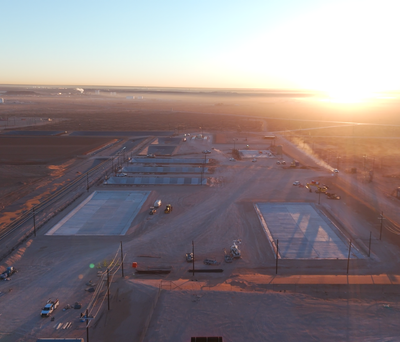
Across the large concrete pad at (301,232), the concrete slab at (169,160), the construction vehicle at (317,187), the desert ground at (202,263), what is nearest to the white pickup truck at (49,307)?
the desert ground at (202,263)

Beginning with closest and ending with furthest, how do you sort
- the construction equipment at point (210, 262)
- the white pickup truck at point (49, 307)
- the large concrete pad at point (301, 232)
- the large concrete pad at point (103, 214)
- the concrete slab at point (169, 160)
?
1. the white pickup truck at point (49, 307)
2. the construction equipment at point (210, 262)
3. the large concrete pad at point (301, 232)
4. the large concrete pad at point (103, 214)
5. the concrete slab at point (169, 160)

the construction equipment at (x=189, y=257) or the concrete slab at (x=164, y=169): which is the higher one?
the concrete slab at (x=164, y=169)

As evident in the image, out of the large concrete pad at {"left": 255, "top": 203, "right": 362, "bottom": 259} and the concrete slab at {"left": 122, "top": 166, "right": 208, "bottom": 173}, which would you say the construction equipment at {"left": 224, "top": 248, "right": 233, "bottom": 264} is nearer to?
the large concrete pad at {"left": 255, "top": 203, "right": 362, "bottom": 259}

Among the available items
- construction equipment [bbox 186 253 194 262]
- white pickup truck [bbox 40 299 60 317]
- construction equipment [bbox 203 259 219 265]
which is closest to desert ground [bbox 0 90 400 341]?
white pickup truck [bbox 40 299 60 317]

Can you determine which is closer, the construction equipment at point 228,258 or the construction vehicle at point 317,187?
the construction equipment at point 228,258

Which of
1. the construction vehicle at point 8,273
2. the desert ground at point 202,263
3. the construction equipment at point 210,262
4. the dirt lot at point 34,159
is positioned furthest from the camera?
the dirt lot at point 34,159

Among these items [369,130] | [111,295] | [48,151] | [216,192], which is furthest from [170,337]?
[369,130]

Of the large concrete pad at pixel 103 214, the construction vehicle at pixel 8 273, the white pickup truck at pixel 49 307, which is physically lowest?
the large concrete pad at pixel 103 214

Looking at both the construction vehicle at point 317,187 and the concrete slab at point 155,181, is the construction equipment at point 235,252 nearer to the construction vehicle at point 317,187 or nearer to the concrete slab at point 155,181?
the construction vehicle at point 317,187

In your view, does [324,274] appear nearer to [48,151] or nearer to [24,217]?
[24,217]
